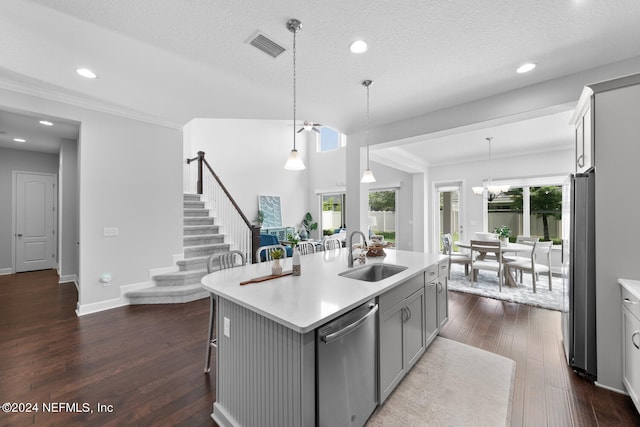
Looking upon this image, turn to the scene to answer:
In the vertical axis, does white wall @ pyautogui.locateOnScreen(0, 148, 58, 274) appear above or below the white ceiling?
below

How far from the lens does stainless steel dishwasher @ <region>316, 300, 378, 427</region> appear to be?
4.35 ft

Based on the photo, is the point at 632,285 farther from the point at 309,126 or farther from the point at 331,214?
the point at 331,214

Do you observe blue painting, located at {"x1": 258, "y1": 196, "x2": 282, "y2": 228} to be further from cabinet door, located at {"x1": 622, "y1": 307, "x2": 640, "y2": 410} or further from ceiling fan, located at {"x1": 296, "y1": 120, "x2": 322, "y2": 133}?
cabinet door, located at {"x1": 622, "y1": 307, "x2": 640, "y2": 410}

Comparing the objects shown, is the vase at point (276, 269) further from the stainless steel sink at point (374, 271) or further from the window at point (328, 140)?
the window at point (328, 140)

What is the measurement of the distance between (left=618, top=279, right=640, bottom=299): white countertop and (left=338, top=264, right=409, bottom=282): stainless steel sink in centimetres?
149

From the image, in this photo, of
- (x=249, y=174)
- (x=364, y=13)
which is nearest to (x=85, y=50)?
(x=364, y=13)

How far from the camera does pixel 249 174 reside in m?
8.02

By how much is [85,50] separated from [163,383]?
298 centimetres

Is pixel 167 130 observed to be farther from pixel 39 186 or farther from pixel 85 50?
pixel 39 186

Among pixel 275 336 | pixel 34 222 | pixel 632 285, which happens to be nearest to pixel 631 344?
pixel 632 285

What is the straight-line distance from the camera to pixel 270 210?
8.39 meters

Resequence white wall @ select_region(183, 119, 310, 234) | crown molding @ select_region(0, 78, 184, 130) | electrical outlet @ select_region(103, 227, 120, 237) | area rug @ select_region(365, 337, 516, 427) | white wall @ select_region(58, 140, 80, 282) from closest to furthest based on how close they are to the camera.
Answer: area rug @ select_region(365, 337, 516, 427) → crown molding @ select_region(0, 78, 184, 130) → electrical outlet @ select_region(103, 227, 120, 237) → white wall @ select_region(58, 140, 80, 282) → white wall @ select_region(183, 119, 310, 234)

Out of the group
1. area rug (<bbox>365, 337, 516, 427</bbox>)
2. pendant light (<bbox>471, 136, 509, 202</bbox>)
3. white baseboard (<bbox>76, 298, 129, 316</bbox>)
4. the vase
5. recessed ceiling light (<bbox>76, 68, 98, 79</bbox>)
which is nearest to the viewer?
area rug (<bbox>365, 337, 516, 427</bbox>)

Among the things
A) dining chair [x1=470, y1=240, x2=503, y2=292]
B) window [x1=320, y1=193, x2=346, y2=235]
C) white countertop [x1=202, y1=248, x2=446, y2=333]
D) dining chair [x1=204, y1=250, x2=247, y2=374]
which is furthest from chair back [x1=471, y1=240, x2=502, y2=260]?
window [x1=320, y1=193, x2=346, y2=235]
